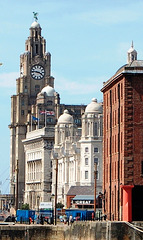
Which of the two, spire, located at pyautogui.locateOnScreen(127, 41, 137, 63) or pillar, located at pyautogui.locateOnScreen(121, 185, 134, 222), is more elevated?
spire, located at pyautogui.locateOnScreen(127, 41, 137, 63)

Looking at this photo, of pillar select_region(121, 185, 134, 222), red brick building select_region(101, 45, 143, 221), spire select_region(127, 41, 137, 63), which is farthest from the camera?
spire select_region(127, 41, 137, 63)

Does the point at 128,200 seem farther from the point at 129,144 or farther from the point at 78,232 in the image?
the point at 78,232

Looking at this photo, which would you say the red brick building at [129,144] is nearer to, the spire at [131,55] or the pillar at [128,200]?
the pillar at [128,200]

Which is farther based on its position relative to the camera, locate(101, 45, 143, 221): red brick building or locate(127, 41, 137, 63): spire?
locate(127, 41, 137, 63): spire

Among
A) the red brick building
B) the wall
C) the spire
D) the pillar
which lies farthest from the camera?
the spire

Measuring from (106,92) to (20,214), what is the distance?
35513mm

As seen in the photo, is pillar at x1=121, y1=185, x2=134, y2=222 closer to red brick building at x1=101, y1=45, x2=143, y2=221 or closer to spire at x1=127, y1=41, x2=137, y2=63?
red brick building at x1=101, y1=45, x2=143, y2=221

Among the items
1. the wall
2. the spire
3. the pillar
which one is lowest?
the wall

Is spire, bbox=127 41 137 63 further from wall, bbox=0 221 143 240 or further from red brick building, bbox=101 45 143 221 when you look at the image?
wall, bbox=0 221 143 240

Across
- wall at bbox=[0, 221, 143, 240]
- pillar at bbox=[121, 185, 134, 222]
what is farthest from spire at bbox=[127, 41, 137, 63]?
wall at bbox=[0, 221, 143, 240]

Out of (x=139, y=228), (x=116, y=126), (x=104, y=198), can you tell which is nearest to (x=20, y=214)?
(x=104, y=198)

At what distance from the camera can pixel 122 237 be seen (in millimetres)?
78250

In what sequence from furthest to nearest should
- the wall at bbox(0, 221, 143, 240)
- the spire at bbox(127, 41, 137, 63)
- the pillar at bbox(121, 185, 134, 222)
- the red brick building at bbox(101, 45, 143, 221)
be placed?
1. the spire at bbox(127, 41, 137, 63)
2. the red brick building at bbox(101, 45, 143, 221)
3. the pillar at bbox(121, 185, 134, 222)
4. the wall at bbox(0, 221, 143, 240)

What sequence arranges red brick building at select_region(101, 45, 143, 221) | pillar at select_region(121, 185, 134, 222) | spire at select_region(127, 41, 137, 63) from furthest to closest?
1. spire at select_region(127, 41, 137, 63)
2. red brick building at select_region(101, 45, 143, 221)
3. pillar at select_region(121, 185, 134, 222)
